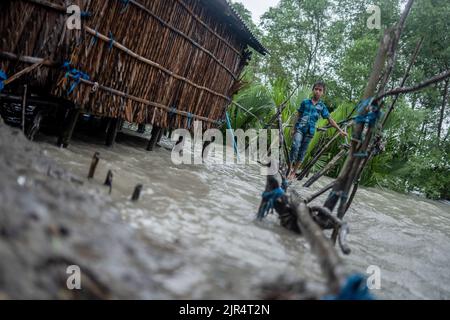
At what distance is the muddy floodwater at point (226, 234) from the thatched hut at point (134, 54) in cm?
81

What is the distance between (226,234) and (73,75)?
285 cm

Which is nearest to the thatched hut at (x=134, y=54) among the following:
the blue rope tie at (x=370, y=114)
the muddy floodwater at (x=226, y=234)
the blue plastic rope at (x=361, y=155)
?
the muddy floodwater at (x=226, y=234)

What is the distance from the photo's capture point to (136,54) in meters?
5.72

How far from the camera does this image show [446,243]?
20.6 ft

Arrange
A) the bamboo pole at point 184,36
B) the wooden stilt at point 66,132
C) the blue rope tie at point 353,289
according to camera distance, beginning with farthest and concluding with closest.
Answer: the bamboo pole at point 184,36 → the wooden stilt at point 66,132 → the blue rope tie at point 353,289

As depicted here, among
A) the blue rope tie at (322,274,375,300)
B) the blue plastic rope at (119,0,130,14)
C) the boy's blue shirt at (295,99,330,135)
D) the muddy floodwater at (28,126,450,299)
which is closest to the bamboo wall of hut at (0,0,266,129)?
the blue plastic rope at (119,0,130,14)

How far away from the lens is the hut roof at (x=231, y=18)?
6746 mm

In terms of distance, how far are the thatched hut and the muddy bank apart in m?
2.01

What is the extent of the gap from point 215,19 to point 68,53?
347cm

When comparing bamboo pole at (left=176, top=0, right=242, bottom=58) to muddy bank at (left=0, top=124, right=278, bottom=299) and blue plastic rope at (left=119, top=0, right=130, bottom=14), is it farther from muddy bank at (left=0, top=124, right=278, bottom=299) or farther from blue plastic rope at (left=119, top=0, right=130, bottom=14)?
muddy bank at (left=0, top=124, right=278, bottom=299)

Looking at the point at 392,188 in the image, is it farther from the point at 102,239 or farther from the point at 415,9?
the point at 102,239

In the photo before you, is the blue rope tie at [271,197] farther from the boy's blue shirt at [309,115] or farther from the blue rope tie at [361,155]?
the boy's blue shirt at [309,115]

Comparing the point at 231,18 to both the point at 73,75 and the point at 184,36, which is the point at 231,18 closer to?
the point at 184,36

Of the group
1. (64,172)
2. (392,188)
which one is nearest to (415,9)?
(392,188)
